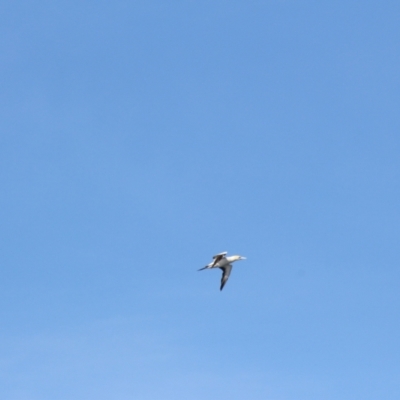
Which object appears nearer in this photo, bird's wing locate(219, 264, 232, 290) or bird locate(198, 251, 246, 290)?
bird locate(198, 251, 246, 290)

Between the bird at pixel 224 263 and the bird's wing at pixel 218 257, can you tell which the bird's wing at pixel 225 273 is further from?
the bird's wing at pixel 218 257

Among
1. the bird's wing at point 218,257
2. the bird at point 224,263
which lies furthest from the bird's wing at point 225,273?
the bird's wing at point 218,257

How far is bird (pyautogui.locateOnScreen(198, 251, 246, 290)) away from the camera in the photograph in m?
138

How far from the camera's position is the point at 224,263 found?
142 meters

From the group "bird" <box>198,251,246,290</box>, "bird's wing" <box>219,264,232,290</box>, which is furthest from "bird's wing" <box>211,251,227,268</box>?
"bird's wing" <box>219,264,232,290</box>

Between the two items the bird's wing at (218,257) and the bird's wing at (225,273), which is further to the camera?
the bird's wing at (225,273)

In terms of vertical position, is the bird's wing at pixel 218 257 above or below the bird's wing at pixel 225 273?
below

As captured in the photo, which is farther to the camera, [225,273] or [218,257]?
[225,273]

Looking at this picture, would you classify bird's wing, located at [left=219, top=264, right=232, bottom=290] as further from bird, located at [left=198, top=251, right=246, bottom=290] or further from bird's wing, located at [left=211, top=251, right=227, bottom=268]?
bird's wing, located at [left=211, top=251, right=227, bottom=268]

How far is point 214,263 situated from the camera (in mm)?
138500

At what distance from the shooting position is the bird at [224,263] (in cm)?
13750

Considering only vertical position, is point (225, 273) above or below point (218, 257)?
above

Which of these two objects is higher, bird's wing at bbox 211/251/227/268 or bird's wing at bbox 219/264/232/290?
bird's wing at bbox 219/264/232/290

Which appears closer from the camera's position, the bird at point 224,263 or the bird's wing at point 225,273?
the bird at point 224,263
